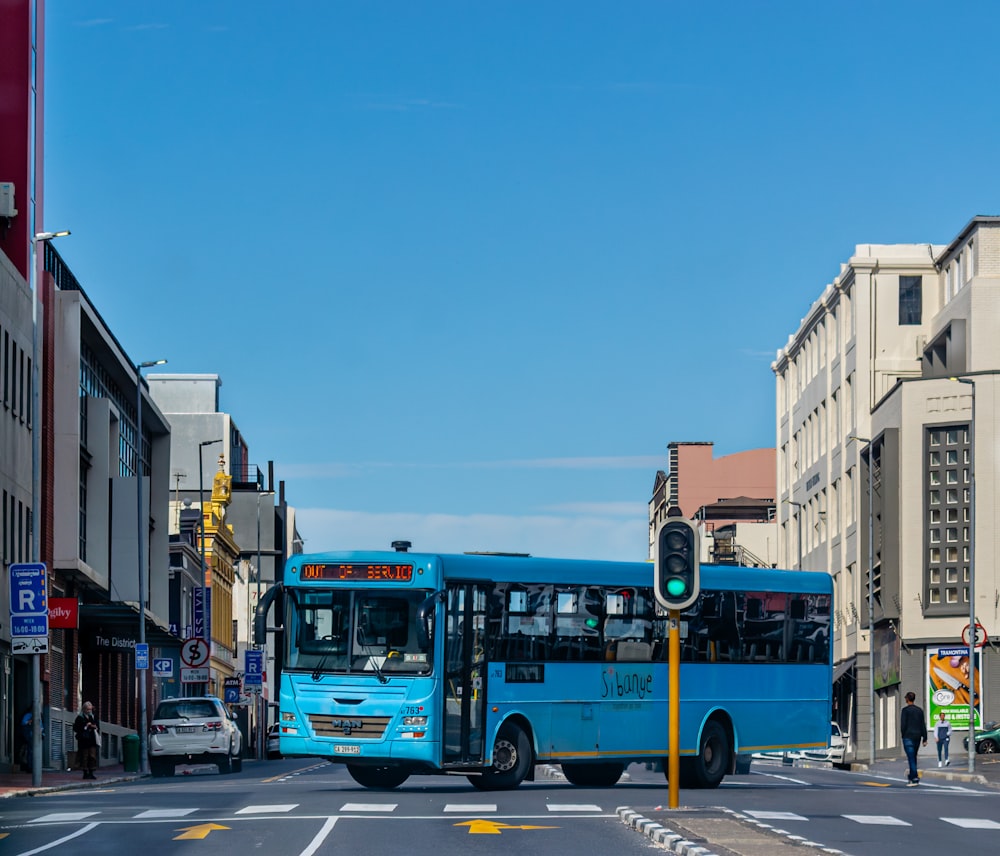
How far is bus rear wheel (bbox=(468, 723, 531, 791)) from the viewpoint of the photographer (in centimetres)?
2830

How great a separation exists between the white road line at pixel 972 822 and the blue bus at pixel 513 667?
6.86 meters

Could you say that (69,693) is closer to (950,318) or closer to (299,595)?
(299,595)

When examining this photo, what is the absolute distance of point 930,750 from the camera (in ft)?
246

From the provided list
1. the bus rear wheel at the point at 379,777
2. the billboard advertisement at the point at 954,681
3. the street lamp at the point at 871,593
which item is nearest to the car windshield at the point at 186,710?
the bus rear wheel at the point at 379,777

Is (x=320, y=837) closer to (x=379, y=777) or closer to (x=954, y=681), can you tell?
(x=379, y=777)

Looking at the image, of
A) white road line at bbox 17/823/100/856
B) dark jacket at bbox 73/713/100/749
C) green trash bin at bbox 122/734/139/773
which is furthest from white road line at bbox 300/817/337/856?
green trash bin at bbox 122/734/139/773

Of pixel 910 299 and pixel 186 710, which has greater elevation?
pixel 910 299

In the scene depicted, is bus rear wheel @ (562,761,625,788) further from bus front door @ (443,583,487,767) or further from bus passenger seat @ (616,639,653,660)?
bus front door @ (443,583,487,767)

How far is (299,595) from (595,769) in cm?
659

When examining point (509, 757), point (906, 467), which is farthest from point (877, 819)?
point (906, 467)

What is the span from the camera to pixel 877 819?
2294cm

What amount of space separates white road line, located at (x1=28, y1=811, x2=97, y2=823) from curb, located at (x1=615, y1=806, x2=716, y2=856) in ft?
20.6

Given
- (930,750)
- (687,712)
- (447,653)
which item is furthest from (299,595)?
(930,750)

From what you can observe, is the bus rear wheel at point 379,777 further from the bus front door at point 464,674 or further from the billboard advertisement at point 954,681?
the billboard advertisement at point 954,681
